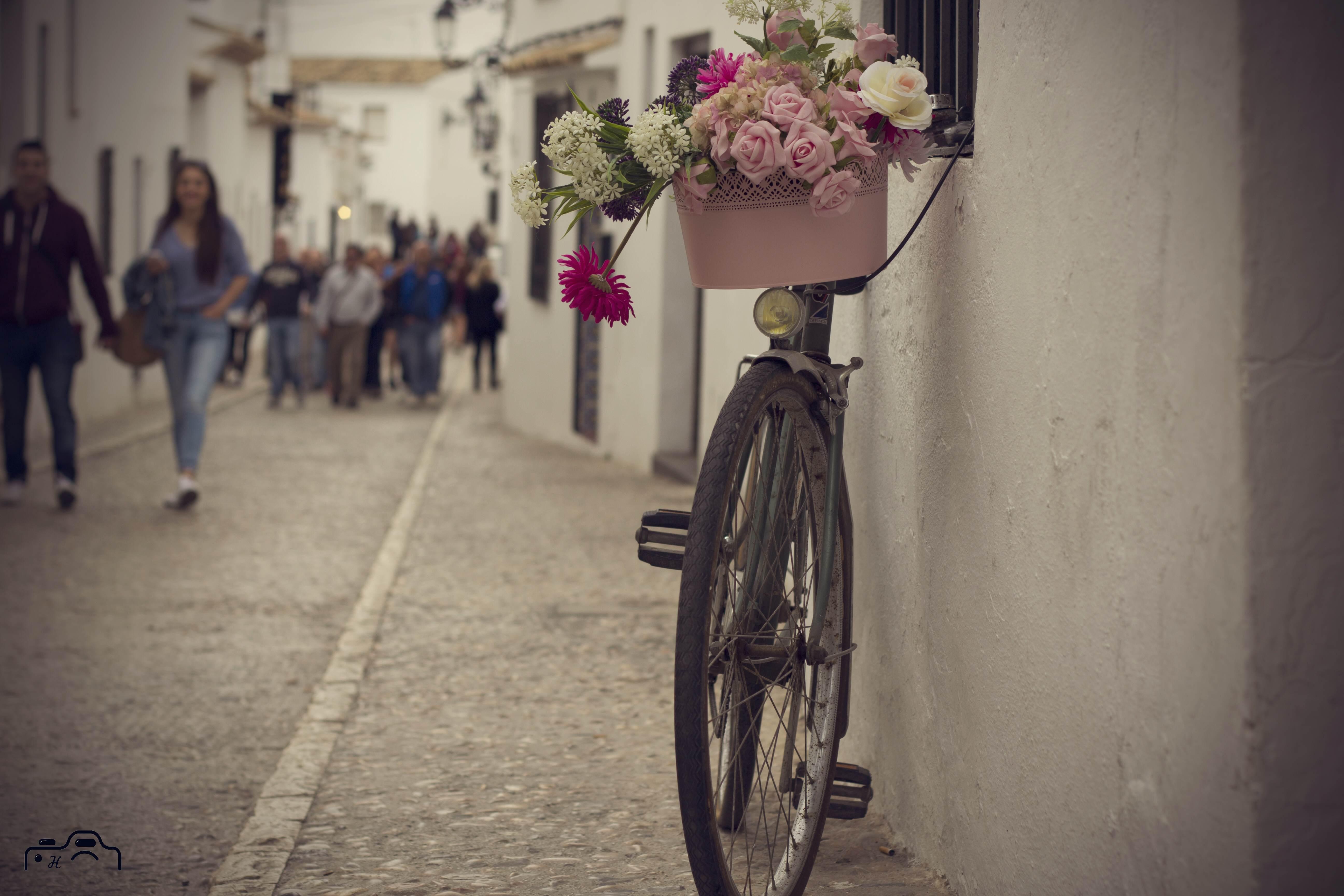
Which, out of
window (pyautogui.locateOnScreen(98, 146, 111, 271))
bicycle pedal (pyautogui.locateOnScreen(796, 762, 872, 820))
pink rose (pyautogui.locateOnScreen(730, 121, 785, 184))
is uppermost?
window (pyautogui.locateOnScreen(98, 146, 111, 271))

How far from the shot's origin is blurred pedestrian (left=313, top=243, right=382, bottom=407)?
1920 centimetres

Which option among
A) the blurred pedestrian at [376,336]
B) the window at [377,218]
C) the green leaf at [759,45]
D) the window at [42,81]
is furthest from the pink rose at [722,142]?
the window at [377,218]

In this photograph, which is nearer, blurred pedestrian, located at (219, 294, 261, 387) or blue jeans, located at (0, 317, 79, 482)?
blue jeans, located at (0, 317, 79, 482)

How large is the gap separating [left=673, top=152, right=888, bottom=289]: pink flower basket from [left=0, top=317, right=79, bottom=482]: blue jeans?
724cm

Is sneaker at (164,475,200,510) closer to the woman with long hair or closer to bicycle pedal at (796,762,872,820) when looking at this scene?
bicycle pedal at (796,762,872,820)

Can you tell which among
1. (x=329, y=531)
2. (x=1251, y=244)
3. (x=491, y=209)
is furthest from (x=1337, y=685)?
(x=491, y=209)

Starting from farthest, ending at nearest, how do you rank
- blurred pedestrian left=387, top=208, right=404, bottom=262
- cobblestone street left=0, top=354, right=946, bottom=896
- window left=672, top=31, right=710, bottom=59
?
blurred pedestrian left=387, top=208, right=404, bottom=262 < window left=672, top=31, right=710, bottom=59 < cobblestone street left=0, top=354, right=946, bottom=896

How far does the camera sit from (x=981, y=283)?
3.04 meters

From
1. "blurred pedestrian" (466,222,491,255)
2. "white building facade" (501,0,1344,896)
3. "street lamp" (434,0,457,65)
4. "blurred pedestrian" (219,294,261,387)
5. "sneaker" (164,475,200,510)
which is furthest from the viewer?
"blurred pedestrian" (466,222,491,255)

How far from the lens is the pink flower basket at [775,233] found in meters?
2.89

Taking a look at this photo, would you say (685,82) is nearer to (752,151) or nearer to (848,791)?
(752,151)

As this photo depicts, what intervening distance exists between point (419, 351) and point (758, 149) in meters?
17.6

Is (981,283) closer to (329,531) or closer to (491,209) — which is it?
(329,531)

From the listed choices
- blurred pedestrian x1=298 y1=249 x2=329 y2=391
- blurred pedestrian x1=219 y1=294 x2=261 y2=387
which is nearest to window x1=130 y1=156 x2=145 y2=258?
blurred pedestrian x1=219 y1=294 x2=261 y2=387
